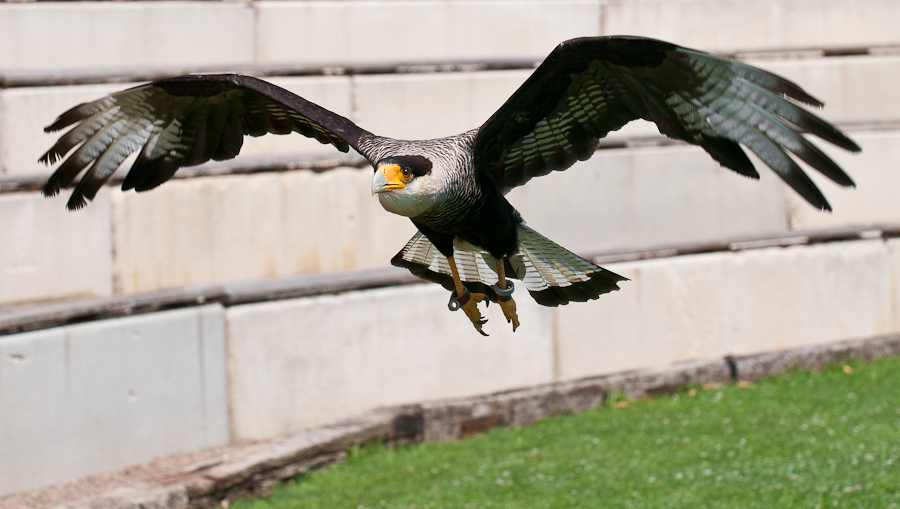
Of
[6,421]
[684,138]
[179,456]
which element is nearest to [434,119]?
[179,456]

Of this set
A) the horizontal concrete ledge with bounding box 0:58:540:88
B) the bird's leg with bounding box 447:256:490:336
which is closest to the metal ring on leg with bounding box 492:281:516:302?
the bird's leg with bounding box 447:256:490:336

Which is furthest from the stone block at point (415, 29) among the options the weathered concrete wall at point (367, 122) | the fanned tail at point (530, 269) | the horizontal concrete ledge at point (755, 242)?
the fanned tail at point (530, 269)

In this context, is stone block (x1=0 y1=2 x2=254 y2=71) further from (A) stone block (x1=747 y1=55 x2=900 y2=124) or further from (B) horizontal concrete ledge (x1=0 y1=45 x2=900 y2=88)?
(A) stone block (x1=747 y1=55 x2=900 y2=124)

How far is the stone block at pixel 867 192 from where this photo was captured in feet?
28.6

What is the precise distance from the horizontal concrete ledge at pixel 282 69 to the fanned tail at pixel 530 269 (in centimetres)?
265

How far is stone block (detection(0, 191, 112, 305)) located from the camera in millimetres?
6379

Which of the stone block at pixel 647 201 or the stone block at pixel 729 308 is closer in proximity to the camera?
the stone block at pixel 647 201

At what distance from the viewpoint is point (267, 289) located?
6.90 m

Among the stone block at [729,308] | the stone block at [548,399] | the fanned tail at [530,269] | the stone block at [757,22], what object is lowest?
the stone block at [548,399]

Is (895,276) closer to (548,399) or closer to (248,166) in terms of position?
(548,399)

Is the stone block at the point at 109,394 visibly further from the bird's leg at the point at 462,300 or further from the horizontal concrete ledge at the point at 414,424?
the bird's leg at the point at 462,300

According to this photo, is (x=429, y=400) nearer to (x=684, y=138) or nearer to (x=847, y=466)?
(x=847, y=466)

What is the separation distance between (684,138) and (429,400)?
156 inches

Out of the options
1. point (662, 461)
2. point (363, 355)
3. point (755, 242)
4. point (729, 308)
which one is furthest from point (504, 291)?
point (755, 242)
